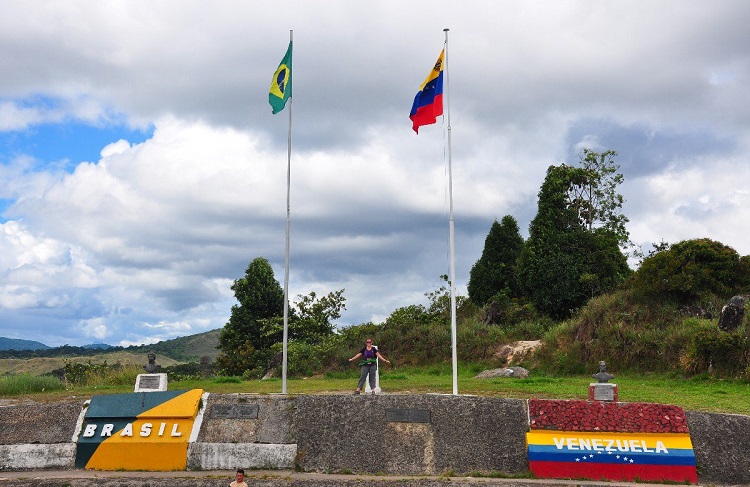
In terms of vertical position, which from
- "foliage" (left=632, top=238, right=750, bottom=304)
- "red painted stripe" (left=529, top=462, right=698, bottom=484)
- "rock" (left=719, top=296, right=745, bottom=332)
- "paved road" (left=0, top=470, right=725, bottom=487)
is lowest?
"paved road" (left=0, top=470, right=725, bottom=487)

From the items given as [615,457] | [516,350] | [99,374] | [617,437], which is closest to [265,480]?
[615,457]

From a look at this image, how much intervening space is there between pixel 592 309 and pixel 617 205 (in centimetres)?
1410

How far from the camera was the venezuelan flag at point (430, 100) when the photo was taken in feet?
64.5

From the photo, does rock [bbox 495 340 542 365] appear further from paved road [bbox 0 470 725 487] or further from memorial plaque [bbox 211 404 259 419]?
memorial plaque [bbox 211 404 259 419]

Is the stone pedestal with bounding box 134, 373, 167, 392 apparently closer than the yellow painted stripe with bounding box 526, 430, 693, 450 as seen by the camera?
No

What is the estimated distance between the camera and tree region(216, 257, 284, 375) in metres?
46.2

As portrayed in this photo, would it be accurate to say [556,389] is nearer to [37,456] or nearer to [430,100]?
[430,100]

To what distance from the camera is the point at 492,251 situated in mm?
48531

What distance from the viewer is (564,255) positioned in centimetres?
4053

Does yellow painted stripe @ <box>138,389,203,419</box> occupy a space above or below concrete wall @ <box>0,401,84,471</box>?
above

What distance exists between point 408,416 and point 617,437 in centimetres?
469

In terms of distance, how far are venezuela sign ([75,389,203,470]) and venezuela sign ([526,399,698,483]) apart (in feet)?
26.5

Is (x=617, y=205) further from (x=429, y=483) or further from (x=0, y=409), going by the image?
(x=0, y=409)

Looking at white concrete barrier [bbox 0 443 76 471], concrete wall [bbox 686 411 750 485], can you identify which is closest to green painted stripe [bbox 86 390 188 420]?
white concrete barrier [bbox 0 443 76 471]
